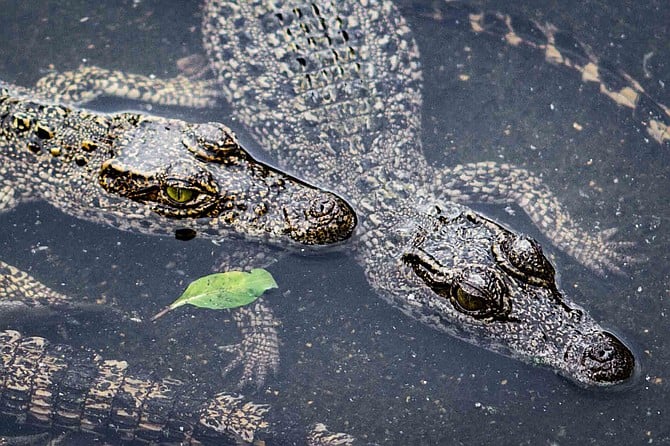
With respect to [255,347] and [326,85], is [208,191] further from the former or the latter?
[326,85]

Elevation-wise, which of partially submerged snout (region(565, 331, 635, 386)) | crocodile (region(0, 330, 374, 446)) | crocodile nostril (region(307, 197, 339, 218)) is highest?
crocodile nostril (region(307, 197, 339, 218))

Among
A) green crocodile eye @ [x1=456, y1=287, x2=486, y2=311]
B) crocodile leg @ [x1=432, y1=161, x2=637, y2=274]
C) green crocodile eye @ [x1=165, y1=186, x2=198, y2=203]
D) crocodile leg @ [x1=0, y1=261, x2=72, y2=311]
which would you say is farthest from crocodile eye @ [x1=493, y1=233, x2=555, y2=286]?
crocodile leg @ [x1=0, y1=261, x2=72, y2=311]

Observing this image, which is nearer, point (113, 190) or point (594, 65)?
point (113, 190)

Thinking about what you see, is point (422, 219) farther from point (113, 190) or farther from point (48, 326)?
point (48, 326)

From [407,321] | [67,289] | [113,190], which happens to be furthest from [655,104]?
[67,289]

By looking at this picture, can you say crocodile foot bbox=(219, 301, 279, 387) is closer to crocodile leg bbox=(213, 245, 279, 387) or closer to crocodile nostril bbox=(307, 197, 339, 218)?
crocodile leg bbox=(213, 245, 279, 387)

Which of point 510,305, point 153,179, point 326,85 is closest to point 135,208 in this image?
point 153,179

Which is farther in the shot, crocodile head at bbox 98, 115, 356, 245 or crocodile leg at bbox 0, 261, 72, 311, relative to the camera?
crocodile leg at bbox 0, 261, 72, 311
